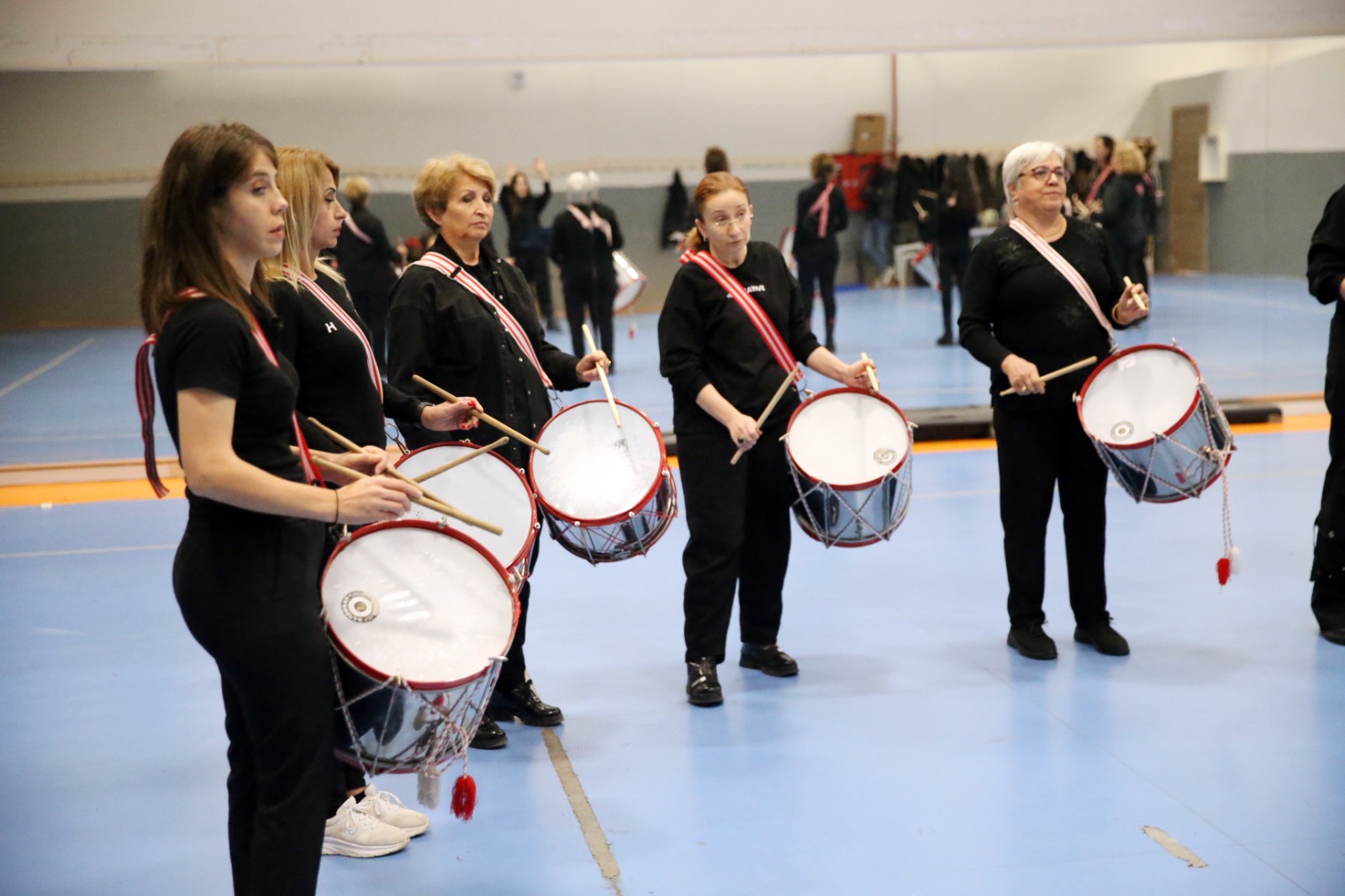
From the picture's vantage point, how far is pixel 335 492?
6.76ft

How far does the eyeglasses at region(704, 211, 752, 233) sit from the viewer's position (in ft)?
12.5

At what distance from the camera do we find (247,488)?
1.94 m

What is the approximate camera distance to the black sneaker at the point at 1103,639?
168 inches

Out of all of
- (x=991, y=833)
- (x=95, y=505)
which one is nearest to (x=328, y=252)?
(x=95, y=505)

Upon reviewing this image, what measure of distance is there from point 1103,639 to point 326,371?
2.76 m

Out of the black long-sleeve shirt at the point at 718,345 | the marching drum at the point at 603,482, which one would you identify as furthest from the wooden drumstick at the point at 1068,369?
the marching drum at the point at 603,482

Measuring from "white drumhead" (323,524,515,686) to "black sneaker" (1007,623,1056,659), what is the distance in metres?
2.40

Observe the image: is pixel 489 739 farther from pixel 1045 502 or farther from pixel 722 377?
pixel 1045 502

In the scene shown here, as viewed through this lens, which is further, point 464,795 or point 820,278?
point 820,278

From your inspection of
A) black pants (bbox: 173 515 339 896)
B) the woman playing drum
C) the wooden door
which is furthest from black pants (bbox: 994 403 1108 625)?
the wooden door

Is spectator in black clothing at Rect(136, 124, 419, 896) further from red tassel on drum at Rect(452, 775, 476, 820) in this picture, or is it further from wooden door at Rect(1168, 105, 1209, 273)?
wooden door at Rect(1168, 105, 1209, 273)

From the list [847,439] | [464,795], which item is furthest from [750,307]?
[464,795]

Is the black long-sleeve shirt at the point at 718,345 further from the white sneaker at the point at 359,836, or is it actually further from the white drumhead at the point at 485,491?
the white sneaker at the point at 359,836

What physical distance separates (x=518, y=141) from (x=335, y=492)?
6.20 meters
